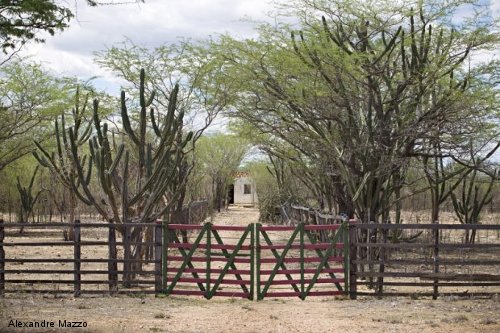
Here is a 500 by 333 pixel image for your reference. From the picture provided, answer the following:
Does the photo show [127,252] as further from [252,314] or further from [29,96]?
Answer: [29,96]

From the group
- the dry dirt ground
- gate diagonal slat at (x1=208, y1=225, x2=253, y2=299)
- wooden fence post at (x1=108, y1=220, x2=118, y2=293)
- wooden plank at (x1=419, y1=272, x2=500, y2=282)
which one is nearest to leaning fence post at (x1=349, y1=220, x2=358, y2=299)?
the dry dirt ground

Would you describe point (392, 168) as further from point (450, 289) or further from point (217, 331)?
point (217, 331)

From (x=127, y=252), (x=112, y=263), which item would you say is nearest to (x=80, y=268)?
(x=127, y=252)

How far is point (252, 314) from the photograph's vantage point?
10.9 metres

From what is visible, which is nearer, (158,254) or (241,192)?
(158,254)

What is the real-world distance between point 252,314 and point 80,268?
6.09m

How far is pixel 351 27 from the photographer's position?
19.3 m

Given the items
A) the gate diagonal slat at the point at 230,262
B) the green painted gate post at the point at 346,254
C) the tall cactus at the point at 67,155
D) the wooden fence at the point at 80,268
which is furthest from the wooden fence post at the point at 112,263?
the green painted gate post at the point at 346,254

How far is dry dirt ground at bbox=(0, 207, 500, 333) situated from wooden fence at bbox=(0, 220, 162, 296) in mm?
303

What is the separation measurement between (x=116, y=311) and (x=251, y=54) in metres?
11.3

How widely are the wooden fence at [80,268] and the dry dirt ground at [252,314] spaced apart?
0.99 feet

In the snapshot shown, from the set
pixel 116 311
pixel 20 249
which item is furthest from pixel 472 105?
pixel 20 249

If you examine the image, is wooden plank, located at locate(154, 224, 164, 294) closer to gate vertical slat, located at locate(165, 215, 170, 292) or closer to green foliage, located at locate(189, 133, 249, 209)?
gate vertical slat, located at locate(165, 215, 170, 292)

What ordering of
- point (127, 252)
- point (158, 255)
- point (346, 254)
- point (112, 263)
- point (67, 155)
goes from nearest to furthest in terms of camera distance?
point (158, 255)
point (346, 254)
point (112, 263)
point (127, 252)
point (67, 155)
